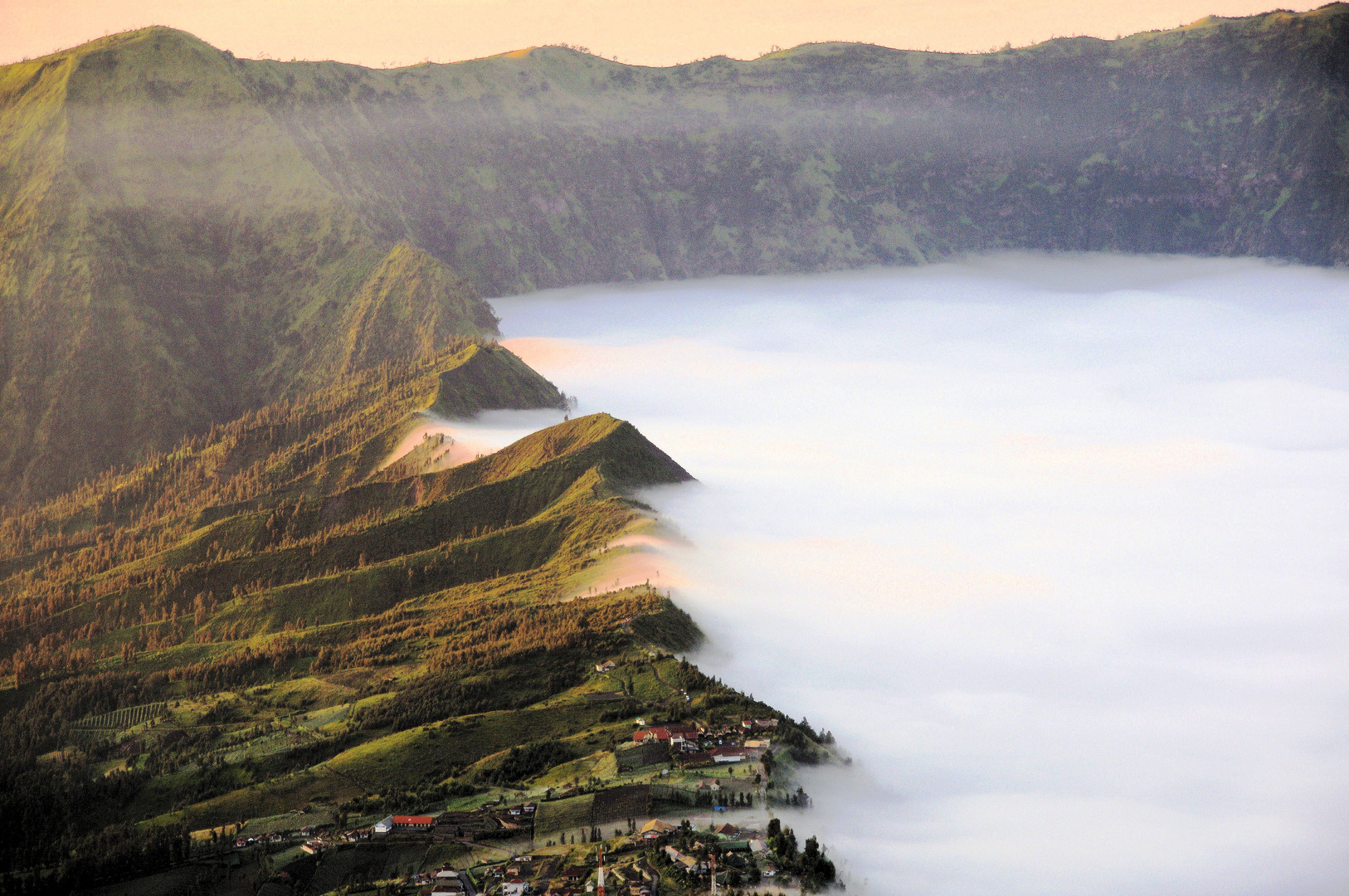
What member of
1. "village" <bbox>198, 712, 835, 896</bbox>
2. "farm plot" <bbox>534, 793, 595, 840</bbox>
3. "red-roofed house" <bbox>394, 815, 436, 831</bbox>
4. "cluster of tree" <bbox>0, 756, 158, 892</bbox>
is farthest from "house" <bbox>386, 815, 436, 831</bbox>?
"cluster of tree" <bbox>0, 756, 158, 892</bbox>

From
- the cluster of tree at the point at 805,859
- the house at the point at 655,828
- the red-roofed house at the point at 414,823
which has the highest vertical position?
the red-roofed house at the point at 414,823

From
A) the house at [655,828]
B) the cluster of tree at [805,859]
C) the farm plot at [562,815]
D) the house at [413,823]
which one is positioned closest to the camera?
the cluster of tree at [805,859]

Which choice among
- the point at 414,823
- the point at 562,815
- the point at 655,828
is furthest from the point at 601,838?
the point at 414,823

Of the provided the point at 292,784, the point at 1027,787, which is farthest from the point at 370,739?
the point at 1027,787

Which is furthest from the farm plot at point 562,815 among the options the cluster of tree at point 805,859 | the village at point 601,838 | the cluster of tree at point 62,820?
the cluster of tree at point 62,820

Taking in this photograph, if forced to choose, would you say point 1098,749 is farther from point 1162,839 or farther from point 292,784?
point 292,784

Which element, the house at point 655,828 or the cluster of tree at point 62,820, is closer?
the house at point 655,828

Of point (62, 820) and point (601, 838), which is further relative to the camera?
point (62, 820)

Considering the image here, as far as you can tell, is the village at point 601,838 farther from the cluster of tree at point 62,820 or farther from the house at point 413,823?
the cluster of tree at point 62,820

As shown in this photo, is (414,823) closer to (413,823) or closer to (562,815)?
(413,823)
